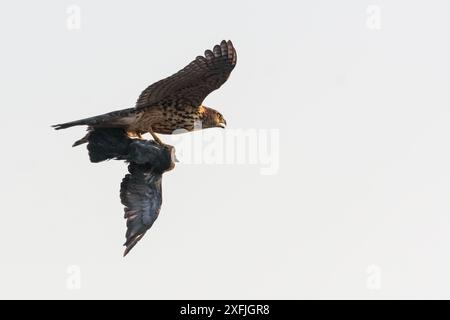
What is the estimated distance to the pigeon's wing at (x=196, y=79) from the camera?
64.0ft

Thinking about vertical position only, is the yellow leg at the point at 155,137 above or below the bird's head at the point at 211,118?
below

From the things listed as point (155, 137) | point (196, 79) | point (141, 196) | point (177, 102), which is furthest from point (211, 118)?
point (141, 196)

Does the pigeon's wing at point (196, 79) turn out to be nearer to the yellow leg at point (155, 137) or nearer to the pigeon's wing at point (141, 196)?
the yellow leg at point (155, 137)

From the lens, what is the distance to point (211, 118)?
20938 mm

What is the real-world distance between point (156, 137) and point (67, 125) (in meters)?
1.96

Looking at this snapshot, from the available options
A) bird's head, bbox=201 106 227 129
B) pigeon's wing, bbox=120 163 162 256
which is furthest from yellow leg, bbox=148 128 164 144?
bird's head, bbox=201 106 227 129

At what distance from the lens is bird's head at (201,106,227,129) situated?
20.8 meters

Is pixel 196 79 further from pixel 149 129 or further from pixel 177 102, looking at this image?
pixel 149 129

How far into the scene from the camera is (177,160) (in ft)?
65.2

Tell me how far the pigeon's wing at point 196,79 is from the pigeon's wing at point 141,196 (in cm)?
116

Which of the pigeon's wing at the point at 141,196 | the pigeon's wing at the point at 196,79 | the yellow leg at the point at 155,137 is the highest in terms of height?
the pigeon's wing at the point at 196,79

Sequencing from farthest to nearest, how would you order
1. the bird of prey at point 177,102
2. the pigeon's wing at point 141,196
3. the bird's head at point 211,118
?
the bird's head at point 211,118, the pigeon's wing at point 141,196, the bird of prey at point 177,102

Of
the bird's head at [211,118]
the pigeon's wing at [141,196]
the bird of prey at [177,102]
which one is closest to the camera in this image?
the bird of prey at [177,102]

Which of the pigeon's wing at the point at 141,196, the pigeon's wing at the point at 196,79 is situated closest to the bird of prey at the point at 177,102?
the pigeon's wing at the point at 196,79
